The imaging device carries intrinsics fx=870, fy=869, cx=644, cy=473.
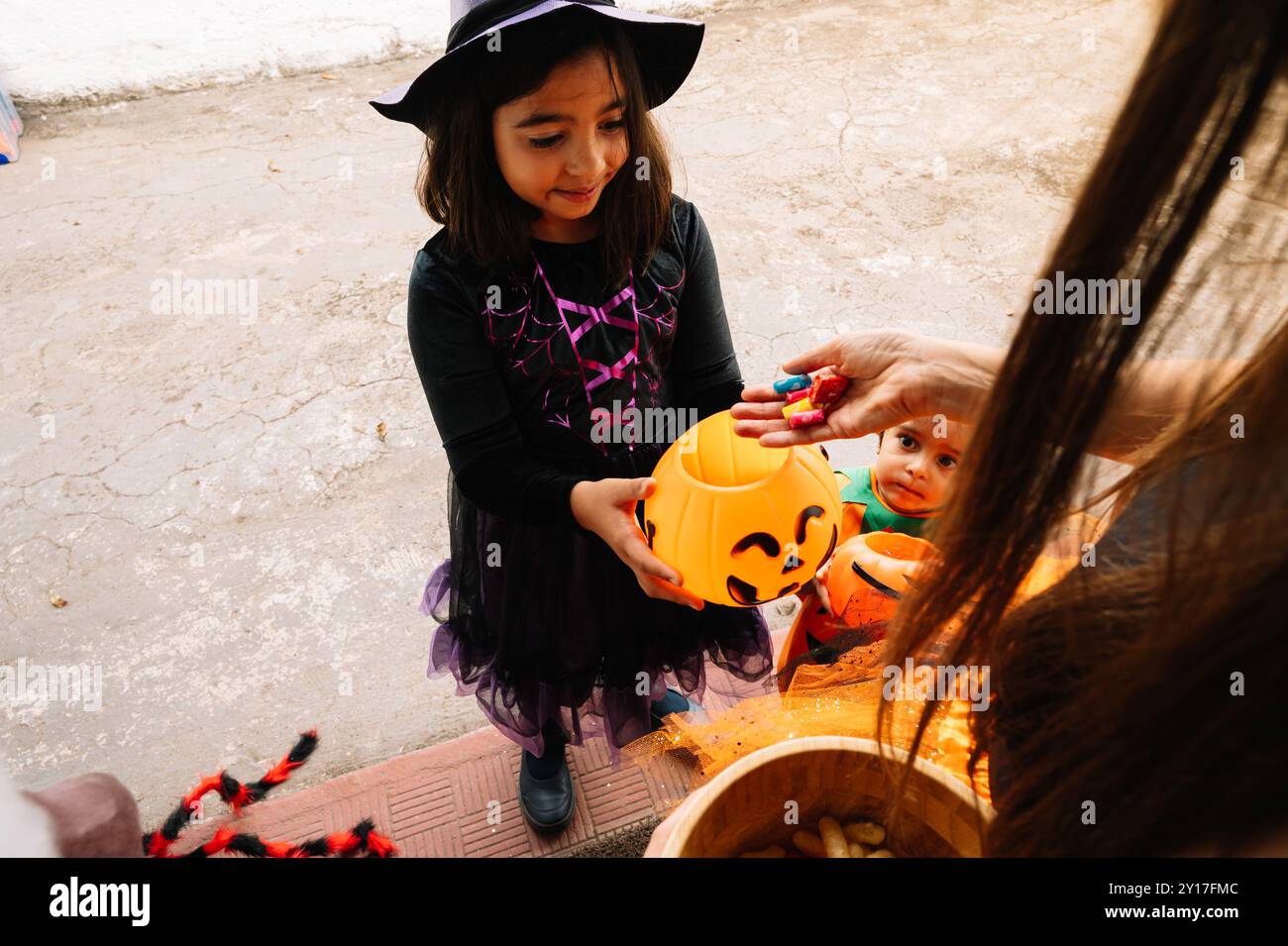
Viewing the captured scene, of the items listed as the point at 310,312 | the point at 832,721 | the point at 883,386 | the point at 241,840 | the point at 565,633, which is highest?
the point at 883,386

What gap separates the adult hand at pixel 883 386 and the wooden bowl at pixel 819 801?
1.50 feet

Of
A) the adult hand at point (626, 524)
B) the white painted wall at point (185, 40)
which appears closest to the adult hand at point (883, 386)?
the adult hand at point (626, 524)

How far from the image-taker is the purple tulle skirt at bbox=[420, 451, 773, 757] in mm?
1642

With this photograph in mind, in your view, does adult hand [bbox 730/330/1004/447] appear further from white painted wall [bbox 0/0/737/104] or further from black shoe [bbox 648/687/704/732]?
white painted wall [bbox 0/0/737/104]

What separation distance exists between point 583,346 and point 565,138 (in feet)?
1.10

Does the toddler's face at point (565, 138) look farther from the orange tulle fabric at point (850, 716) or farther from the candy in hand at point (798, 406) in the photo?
the orange tulle fabric at point (850, 716)

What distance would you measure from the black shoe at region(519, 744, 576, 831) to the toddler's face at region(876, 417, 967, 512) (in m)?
0.94

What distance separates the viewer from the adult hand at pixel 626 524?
1.34m

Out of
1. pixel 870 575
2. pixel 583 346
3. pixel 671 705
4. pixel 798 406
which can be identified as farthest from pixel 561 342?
pixel 671 705

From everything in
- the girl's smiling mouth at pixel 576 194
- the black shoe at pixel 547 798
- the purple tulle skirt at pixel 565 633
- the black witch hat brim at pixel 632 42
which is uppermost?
the black witch hat brim at pixel 632 42

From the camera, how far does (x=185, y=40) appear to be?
5227 mm

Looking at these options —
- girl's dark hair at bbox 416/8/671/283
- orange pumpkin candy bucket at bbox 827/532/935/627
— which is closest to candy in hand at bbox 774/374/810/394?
girl's dark hair at bbox 416/8/671/283

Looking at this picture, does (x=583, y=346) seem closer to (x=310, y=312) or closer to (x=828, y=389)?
(x=828, y=389)

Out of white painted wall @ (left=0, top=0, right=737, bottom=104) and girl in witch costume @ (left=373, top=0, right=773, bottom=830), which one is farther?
white painted wall @ (left=0, top=0, right=737, bottom=104)
